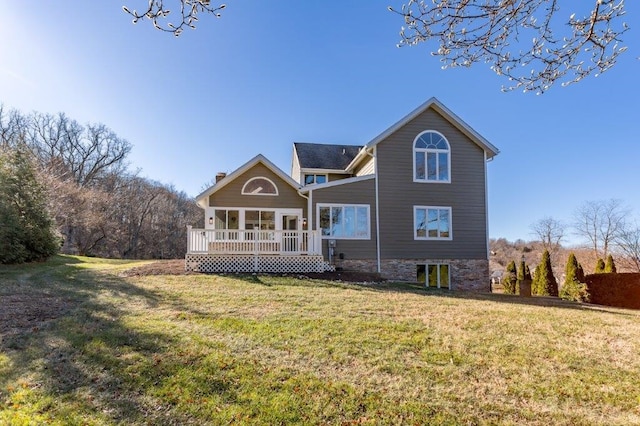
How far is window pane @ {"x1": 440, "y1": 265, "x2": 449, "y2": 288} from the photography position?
52.6 feet

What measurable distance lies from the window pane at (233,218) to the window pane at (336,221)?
4242mm

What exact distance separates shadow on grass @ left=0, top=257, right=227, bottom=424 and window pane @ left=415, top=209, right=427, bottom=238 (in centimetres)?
1122

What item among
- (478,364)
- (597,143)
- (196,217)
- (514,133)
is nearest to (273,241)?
(478,364)

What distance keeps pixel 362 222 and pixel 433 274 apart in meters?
3.95

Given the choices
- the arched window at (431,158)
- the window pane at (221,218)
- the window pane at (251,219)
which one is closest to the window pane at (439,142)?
the arched window at (431,158)

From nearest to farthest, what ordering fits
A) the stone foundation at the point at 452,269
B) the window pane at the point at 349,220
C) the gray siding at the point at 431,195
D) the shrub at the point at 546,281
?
the stone foundation at the point at 452,269 → the window pane at the point at 349,220 → the gray siding at the point at 431,195 → the shrub at the point at 546,281

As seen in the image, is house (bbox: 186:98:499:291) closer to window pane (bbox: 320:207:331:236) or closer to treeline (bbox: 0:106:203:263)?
window pane (bbox: 320:207:331:236)

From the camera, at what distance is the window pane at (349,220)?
15656mm

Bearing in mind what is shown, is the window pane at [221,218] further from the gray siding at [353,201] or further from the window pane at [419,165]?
the window pane at [419,165]

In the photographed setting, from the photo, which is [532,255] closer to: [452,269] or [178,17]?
[452,269]

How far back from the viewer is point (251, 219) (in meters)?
16.4

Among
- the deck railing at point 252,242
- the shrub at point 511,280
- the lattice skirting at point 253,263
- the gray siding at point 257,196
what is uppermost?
the gray siding at point 257,196

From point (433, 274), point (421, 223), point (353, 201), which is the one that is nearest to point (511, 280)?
point (433, 274)

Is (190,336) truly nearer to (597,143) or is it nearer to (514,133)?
(514,133)
